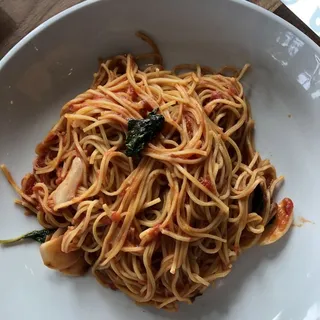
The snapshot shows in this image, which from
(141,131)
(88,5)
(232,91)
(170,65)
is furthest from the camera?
(170,65)

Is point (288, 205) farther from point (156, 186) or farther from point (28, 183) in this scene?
point (28, 183)

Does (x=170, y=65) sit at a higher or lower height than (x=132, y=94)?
higher

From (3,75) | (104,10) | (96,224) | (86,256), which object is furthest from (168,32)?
(86,256)

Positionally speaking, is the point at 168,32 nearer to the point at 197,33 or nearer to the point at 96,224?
the point at 197,33

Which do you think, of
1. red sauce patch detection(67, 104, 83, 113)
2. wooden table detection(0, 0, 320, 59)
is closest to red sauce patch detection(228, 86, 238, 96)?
red sauce patch detection(67, 104, 83, 113)

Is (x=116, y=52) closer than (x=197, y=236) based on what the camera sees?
No

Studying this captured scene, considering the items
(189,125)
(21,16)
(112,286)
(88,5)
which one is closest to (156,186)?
(189,125)
